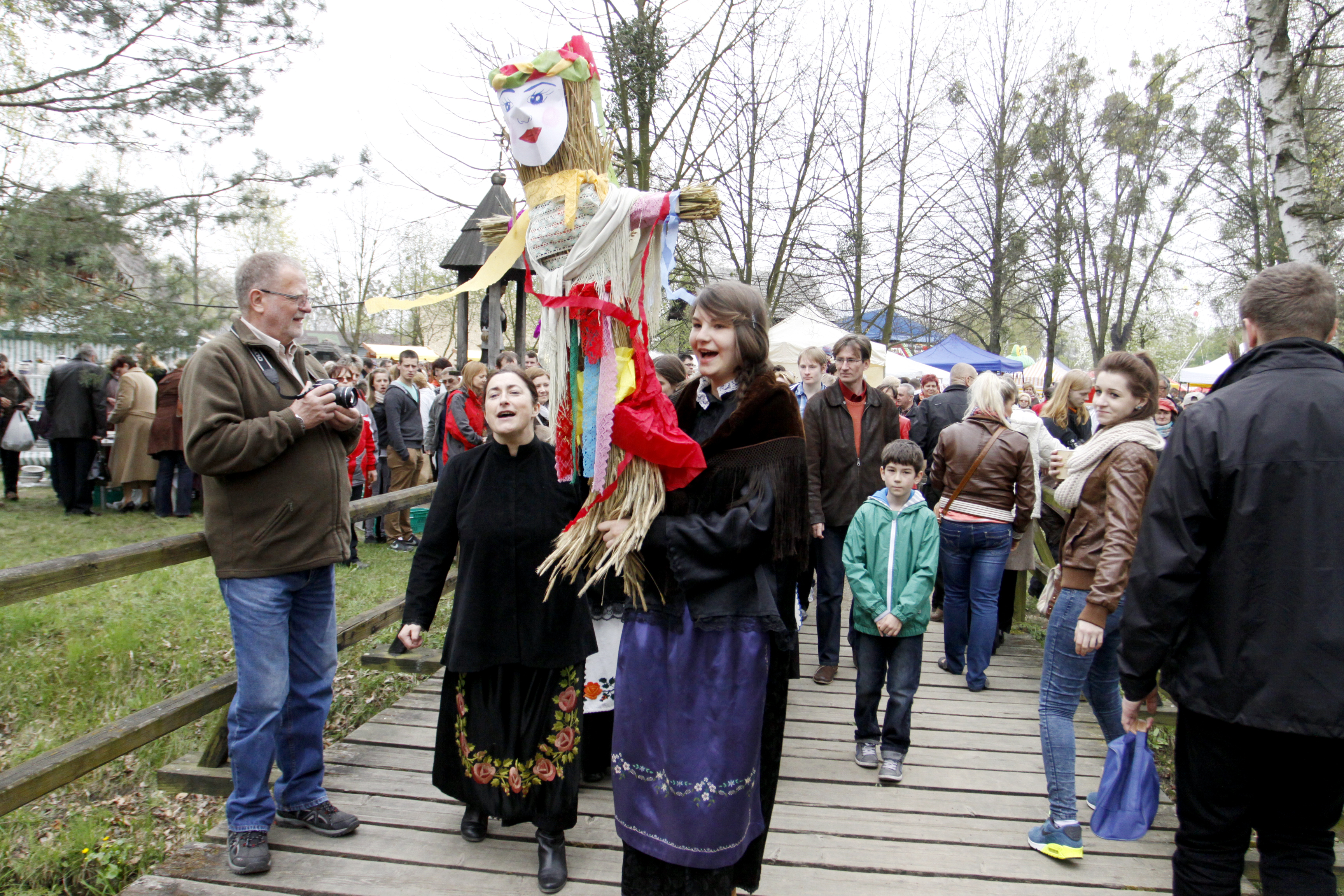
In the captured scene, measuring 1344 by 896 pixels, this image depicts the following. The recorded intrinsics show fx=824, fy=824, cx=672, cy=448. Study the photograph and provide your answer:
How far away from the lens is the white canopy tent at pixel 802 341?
1188 centimetres

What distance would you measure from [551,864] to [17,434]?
9.97m

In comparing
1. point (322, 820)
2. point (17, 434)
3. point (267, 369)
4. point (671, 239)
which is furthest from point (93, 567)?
point (17, 434)

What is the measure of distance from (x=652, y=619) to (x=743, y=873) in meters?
0.87

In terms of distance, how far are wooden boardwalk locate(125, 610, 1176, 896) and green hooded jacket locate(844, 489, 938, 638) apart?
72 cm

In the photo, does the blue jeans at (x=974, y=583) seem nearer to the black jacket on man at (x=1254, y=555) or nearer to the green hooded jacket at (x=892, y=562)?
the green hooded jacket at (x=892, y=562)

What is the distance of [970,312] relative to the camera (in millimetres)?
20422

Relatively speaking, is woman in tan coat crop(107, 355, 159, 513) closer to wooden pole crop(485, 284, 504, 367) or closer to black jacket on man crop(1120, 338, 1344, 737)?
wooden pole crop(485, 284, 504, 367)

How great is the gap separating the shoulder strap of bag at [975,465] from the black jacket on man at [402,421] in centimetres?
618

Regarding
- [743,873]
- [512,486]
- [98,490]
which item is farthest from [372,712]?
[98,490]

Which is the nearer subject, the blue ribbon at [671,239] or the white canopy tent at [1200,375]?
the blue ribbon at [671,239]

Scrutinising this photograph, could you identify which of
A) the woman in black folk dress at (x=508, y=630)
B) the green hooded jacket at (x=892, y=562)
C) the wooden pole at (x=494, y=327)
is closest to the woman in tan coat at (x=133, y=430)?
the wooden pole at (x=494, y=327)

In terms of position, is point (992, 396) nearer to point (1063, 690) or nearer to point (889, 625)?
point (889, 625)

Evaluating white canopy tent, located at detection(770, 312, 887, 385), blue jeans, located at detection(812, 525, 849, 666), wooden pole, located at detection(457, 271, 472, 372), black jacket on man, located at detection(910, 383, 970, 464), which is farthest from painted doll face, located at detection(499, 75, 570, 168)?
white canopy tent, located at detection(770, 312, 887, 385)

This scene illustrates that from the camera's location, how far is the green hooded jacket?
Answer: 3.67m
